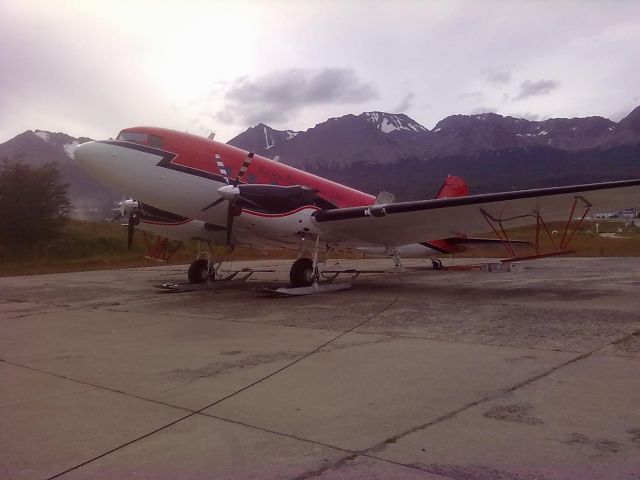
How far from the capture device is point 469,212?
571 inches

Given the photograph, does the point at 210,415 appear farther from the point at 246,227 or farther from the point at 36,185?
the point at 36,185

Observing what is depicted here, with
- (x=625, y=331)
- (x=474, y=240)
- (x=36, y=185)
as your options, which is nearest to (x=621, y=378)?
(x=625, y=331)

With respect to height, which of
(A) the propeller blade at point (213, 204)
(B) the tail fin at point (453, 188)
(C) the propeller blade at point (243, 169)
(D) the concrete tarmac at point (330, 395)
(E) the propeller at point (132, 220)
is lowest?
(D) the concrete tarmac at point (330, 395)

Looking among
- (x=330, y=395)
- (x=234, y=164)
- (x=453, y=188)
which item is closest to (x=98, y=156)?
(x=234, y=164)

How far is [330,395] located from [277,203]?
32.9 feet

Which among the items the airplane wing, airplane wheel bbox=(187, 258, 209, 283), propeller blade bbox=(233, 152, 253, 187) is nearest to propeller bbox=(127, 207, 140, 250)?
airplane wheel bbox=(187, 258, 209, 283)

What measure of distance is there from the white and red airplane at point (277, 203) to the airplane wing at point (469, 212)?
0.03 meters

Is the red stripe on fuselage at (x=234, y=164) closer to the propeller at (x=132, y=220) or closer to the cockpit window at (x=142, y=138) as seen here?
the cockpit window at (x=142, y=138)

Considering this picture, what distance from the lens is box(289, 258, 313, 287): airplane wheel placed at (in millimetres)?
15383

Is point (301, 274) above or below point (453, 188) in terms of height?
below

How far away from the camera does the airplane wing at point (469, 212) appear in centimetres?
1300

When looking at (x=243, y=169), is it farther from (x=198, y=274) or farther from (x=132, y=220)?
(x=198, y=274)

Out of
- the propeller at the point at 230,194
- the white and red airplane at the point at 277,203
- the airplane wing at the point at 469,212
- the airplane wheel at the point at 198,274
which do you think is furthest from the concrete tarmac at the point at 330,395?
the airplane wheel at the point at 198,274

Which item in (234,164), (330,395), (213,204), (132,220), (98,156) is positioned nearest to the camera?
(330,395)
